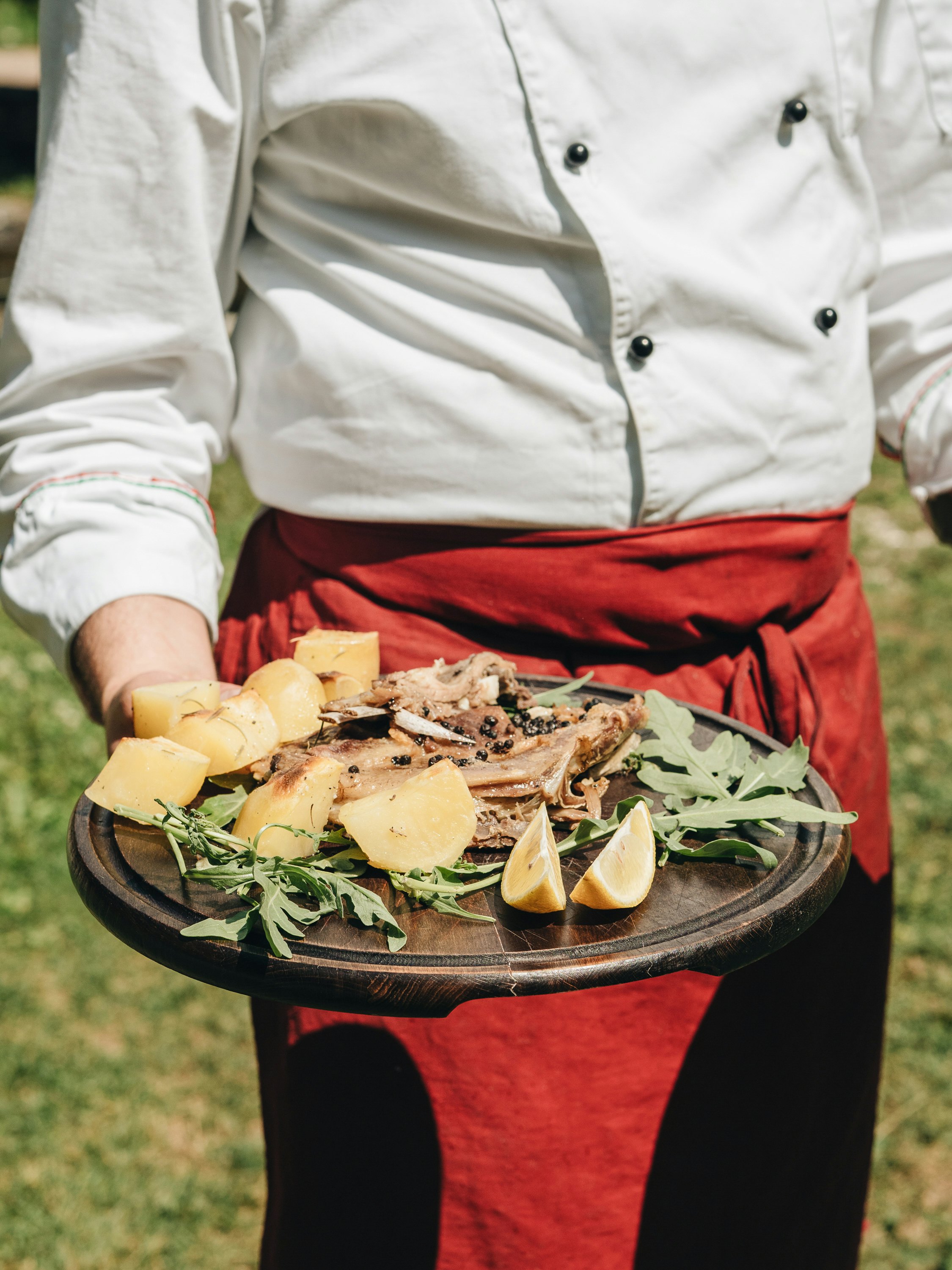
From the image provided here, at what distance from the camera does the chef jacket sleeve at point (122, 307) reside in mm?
1680

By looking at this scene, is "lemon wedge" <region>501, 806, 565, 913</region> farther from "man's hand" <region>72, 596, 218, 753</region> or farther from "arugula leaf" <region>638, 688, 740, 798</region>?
"man's hand" <region>72, 596, 218, 753</region>

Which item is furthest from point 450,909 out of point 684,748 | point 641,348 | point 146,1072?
point 146,1072

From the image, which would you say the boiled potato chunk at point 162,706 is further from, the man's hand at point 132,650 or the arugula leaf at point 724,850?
the arugula leaf at point 724,850

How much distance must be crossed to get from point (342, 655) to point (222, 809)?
35 centimetres

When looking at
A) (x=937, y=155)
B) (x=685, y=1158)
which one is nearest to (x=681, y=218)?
(x=937, y=155)

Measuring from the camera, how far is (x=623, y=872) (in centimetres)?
126

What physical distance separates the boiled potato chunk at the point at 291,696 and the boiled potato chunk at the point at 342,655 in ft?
0.17

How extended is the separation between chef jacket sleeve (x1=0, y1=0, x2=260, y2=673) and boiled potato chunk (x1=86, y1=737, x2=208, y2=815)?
447 mm

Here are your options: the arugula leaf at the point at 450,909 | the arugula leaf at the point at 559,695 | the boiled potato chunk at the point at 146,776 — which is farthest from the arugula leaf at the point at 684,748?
the boiled potato chunk at the point at 146,776

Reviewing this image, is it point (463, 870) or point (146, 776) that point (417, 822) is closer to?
point (463, 870)

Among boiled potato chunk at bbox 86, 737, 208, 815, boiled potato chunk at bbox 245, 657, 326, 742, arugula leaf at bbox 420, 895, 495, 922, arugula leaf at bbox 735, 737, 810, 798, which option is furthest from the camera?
boiled potato chunk at bbox 245, 657, 326, 742

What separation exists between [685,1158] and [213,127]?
5.62 ft

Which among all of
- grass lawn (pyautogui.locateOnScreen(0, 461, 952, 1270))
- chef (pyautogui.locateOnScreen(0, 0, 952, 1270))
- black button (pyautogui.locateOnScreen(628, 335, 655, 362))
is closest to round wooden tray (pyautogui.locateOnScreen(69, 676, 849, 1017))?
chef (pyautogui.locateOnScreen(0, 0, 952, 1270))

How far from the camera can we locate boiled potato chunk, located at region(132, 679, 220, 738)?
150 cm
